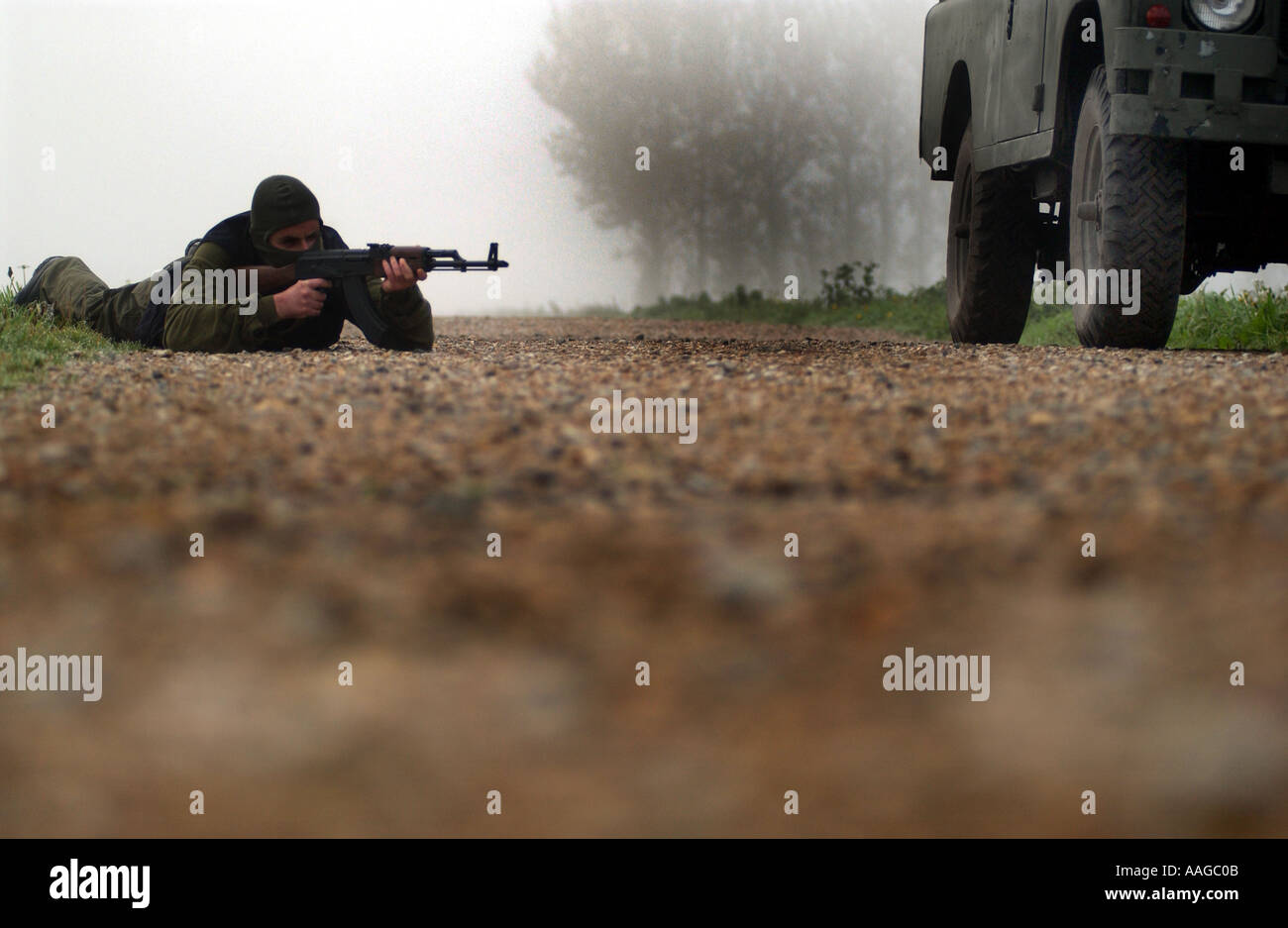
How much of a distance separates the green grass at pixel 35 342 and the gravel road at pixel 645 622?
6.28ft

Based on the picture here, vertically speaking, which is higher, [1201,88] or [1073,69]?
[1073,69]

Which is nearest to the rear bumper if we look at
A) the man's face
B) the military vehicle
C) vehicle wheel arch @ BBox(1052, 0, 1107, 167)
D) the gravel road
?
the military vehicle

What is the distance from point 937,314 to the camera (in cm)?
1689

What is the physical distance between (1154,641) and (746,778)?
2.71 ft

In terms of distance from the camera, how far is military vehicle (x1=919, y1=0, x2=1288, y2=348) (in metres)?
5.90

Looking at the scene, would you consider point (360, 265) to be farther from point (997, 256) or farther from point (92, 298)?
point (997, 256)

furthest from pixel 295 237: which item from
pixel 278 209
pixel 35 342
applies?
pixel 35 342

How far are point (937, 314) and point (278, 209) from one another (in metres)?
11.8

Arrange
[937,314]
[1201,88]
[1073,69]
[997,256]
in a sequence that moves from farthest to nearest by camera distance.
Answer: [937,314] < [997,256] < [1073,69] < [1201,88]

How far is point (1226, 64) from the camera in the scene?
19.3 ft

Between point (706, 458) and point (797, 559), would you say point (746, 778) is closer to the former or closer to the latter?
point (797, 559)

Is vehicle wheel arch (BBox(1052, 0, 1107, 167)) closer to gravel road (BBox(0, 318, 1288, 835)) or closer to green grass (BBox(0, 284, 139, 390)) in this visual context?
gravel road (BBox(0, 318, 1288, 835))

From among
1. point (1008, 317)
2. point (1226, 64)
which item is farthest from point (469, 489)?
point (1008, 317)

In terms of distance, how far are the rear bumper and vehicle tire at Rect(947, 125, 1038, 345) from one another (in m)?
2.61
